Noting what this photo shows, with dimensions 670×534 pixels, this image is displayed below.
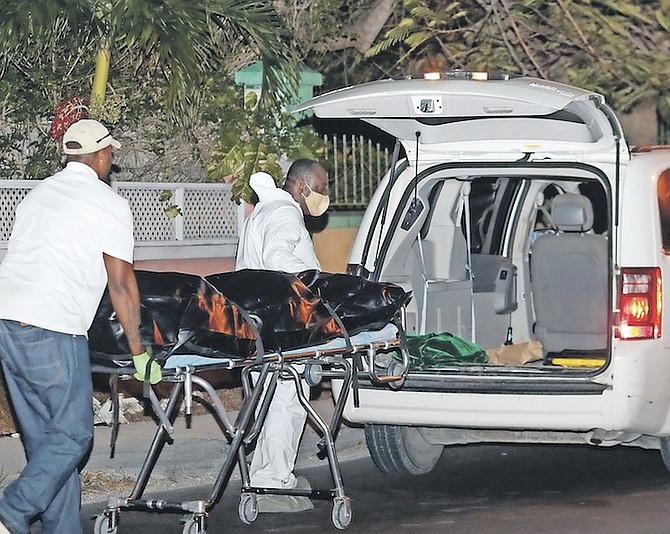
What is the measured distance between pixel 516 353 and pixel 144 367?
12.8 ft

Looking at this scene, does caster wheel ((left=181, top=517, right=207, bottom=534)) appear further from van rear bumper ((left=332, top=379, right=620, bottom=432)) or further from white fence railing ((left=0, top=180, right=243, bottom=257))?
white fence railing ((left=0, top=180, right=243, bottom=257))

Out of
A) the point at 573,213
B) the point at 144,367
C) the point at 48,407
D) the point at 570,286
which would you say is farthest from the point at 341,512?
the point at 570,286

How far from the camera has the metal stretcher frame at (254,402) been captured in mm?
6574

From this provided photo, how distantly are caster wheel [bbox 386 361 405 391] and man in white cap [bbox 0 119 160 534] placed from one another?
6.17 ft

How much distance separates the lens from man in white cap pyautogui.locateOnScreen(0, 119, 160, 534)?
617 centimetres

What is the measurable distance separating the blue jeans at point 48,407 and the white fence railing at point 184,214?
5354 millimetres

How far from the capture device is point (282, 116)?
12.5 metres

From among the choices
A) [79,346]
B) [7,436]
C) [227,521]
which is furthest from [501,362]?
[79,346]

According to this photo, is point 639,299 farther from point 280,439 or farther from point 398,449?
point 280,439

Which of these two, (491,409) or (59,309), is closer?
(59,309)

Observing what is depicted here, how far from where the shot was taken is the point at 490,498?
26.8 feet

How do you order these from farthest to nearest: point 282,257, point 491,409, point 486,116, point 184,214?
point 184,214, point 486,116, point 491,409, point 282,257

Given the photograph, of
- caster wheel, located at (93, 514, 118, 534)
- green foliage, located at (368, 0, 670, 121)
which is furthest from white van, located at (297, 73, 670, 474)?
green foliage, located at (368, 0, 670, 121)

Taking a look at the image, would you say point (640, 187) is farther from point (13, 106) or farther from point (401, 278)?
point (13, 106)
